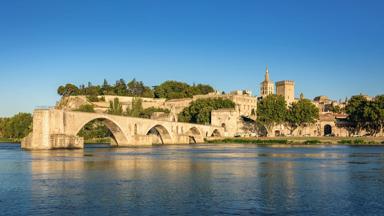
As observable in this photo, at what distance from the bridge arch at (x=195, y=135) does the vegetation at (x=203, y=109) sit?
1440 cm

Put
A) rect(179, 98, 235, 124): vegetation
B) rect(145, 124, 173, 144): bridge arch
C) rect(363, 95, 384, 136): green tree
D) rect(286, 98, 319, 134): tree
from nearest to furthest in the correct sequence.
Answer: rect(145, 124, 173, 144): bridge arch < rect(363, 95, 384, 136): green tree < rect(286, 98, 319, 134): tree < rect(179, 98, 235, 124): vegetation

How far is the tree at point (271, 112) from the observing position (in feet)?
355

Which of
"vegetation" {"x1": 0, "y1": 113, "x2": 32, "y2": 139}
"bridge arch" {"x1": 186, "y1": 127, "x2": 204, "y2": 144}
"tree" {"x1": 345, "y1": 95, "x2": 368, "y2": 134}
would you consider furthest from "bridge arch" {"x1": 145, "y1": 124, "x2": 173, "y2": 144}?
"tree" {"x1": 345, "y1": 95, "x2": 368, "y2": 134}

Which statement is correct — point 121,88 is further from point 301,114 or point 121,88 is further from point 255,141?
point 255,141

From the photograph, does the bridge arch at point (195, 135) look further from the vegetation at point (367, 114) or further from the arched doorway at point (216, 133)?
the vegetation at point (367, 114)

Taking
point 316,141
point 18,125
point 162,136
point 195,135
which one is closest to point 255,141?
point 316,141

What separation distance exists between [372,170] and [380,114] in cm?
6187

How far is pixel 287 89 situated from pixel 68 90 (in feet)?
216

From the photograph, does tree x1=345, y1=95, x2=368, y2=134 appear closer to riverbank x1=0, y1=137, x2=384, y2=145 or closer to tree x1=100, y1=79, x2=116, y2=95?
riverbank x1=0, y1=137, x2=384, y2=145

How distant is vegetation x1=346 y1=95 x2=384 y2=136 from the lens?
304ft

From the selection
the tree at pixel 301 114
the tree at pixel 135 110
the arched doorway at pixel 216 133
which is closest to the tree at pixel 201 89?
the tree at pixel 135 110

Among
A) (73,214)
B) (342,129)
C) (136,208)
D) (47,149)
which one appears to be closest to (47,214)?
(73,214)

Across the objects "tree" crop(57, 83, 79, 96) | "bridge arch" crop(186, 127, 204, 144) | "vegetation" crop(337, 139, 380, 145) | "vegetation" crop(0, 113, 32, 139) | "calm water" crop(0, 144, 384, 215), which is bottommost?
"calm water" crop(0, 144, 384, 215)

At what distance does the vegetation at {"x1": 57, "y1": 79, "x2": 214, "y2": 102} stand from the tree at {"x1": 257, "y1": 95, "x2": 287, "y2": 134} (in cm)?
4443
